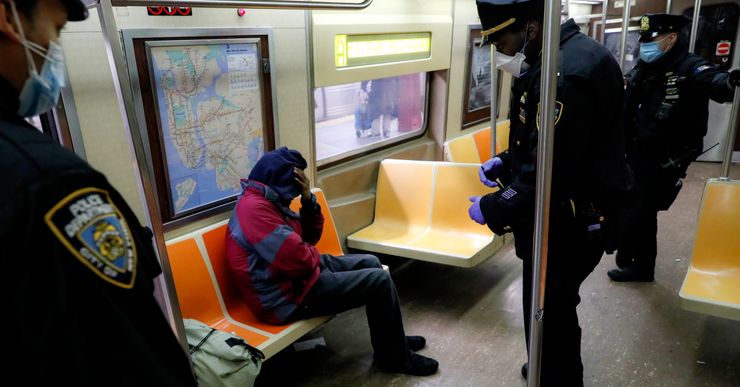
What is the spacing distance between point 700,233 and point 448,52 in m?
2.46

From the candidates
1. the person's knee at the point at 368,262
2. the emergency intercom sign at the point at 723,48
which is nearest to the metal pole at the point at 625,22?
the person's knee at the point at 368,262

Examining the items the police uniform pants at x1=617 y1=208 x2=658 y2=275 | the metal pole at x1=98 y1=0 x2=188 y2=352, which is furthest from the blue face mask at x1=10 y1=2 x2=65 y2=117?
the police uniform pants at x1=617 y1=208 x2=658 y2=275

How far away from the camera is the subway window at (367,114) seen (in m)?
3.91

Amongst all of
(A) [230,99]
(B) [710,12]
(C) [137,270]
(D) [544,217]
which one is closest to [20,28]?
(C) [137,270]

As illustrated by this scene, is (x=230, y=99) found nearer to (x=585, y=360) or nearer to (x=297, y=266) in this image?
(x=297, y=266)

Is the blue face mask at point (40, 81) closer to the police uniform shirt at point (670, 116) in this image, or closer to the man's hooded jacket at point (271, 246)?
the man's hooded jacket at point (271, 246)

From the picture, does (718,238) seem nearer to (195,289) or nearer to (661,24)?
(661,24)

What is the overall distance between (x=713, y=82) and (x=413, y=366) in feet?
8.42

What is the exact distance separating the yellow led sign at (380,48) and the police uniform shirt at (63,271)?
2.72 metres

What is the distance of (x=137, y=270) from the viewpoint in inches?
35.6

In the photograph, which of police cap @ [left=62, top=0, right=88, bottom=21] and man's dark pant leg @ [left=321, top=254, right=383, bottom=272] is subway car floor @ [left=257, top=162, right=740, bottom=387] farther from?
police cap @ [left=62, top=0, right=88, bottom=21]

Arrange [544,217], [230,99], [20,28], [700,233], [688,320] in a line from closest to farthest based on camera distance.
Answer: [20,28], [544,217], [230,99], [700,233], [688,320]

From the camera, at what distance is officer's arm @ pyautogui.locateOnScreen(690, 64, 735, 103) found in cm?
318

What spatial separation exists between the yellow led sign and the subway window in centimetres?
27
